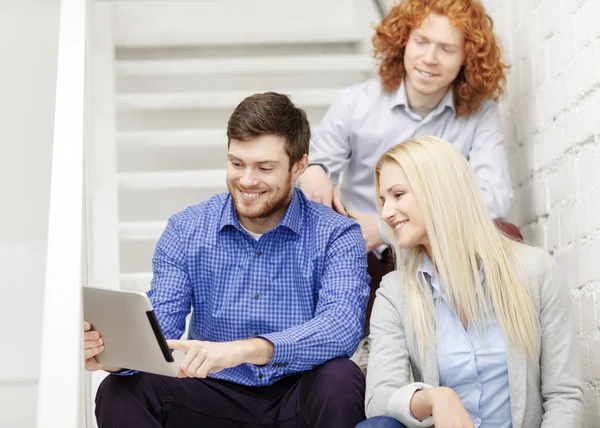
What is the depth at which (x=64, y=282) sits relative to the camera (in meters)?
1.50

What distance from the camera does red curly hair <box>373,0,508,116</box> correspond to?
99.3 inches

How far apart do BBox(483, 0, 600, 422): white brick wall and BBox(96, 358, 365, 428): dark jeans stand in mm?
645

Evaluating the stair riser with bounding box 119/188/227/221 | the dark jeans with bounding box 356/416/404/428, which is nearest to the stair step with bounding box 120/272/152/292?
the stair riser with bounding box 119/188/227/221

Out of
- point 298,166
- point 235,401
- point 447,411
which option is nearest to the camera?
point 447,411

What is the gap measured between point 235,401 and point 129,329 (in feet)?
1.30

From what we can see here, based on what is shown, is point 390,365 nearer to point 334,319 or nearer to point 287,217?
point 334,319

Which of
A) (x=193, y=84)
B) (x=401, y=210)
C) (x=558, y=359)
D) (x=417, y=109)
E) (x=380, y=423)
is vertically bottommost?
(x=380, y=423)

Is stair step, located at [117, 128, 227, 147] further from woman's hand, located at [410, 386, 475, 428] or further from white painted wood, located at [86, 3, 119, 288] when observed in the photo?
woman's hand, located at [410, 386, 475, 428]

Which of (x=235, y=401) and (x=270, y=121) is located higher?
(x=270, y=121)

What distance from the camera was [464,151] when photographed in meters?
2.62

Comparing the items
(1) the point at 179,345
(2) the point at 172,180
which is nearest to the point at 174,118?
(2) the point at 172,180

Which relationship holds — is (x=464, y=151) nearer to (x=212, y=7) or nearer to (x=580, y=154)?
(x=580, y=154)

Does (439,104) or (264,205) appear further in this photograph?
(439,104)

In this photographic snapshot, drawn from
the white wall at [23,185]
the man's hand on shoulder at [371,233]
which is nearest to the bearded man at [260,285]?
the man's hand on shoulder at [371,233]
